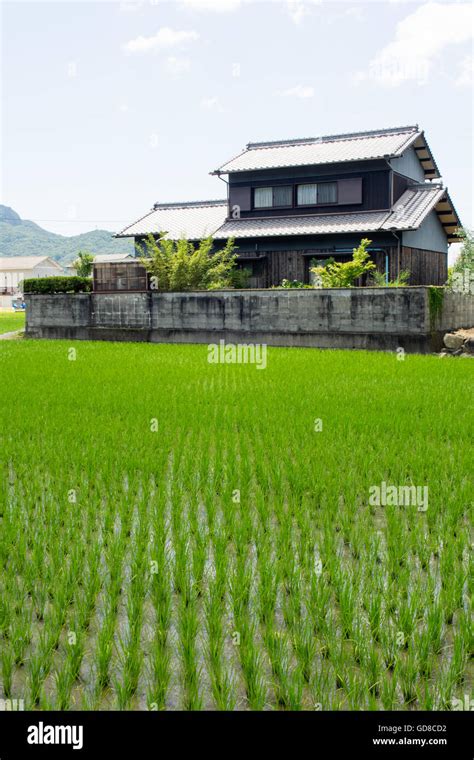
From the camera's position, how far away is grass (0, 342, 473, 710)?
3389mm

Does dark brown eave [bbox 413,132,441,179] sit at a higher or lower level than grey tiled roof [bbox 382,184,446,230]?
higher

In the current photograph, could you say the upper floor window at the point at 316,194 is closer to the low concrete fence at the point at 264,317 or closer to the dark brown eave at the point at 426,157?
the dark brown eave at the point at 426,157

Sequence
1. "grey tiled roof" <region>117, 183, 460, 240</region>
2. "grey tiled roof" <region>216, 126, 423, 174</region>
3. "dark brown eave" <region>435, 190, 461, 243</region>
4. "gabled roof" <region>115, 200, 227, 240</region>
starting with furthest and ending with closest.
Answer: "gabled roof" <region>115, 200, 227, 240</region> → "dark brown eave" <region>435, 190, 461, 243</region> → "grey tiled roof" <region>216, 126, 423, 174</region> → "grey tiled roof" <region>117, 183, 460, 240</region>

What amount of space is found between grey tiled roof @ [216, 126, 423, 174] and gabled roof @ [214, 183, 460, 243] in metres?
2.20

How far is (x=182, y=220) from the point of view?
116 ft

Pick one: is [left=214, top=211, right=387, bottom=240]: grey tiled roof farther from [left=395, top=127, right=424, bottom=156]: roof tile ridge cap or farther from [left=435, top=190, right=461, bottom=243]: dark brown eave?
[left=435, top=190, right=461, bottom=243]: dark brown eave

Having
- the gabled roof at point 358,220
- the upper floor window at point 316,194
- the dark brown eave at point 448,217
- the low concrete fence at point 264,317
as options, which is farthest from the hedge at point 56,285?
the dark brown eave at point 448,217

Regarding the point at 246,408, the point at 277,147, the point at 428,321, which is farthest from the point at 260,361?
the point at 277,147

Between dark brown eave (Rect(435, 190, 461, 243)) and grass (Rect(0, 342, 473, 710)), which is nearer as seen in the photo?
grass (Rect(0, 342, 473, 710))

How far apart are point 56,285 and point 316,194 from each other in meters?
11.7

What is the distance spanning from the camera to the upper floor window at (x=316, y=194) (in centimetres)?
3052

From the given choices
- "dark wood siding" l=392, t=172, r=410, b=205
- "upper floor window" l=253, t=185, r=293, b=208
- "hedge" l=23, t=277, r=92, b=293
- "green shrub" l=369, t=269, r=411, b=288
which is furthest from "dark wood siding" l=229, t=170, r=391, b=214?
"hedge" l=23, t=277, r=92, b=293

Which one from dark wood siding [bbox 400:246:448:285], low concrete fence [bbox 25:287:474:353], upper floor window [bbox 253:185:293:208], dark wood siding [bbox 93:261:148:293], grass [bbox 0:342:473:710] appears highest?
upper floor window [bbox 253:185:293:208]
